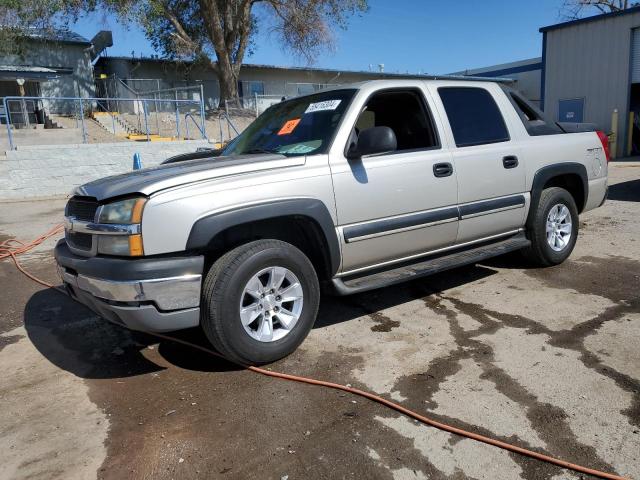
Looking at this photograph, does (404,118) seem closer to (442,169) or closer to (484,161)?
(442,169)

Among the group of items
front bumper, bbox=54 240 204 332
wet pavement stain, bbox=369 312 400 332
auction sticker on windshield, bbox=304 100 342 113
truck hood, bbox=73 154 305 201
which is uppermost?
auction sticker on windshield, bbox=304 100 342 113

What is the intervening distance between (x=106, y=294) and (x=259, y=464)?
1342 mm

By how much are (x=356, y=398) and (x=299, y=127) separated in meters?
2.12

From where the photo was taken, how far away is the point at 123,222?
3.02 m

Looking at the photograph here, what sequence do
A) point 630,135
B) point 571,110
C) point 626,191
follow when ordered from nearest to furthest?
point 626,191, point 630,135, point 571,110

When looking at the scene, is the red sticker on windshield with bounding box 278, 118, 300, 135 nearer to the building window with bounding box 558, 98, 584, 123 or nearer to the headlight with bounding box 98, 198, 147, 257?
the headlight with bounding box 98, 198, 147, 257

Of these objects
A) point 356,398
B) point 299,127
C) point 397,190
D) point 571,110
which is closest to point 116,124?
point 571,110

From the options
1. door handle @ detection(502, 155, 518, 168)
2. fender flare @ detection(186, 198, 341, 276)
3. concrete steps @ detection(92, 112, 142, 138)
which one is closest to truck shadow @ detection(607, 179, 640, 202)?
door handle @ detection(502, 155, 518, 168)

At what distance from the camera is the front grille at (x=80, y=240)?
3318 mm

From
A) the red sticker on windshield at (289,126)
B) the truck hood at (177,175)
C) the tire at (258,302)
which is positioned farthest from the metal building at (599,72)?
the tire at (258,302)

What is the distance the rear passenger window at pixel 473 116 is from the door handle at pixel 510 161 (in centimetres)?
17

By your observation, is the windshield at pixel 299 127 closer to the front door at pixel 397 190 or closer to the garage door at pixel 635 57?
the front door at pixel 397 190

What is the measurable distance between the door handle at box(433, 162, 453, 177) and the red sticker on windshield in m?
1.15

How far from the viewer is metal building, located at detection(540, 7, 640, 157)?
19.5m
